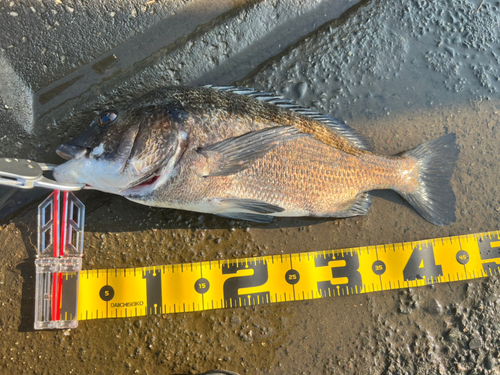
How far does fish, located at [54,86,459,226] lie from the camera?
5.56ft

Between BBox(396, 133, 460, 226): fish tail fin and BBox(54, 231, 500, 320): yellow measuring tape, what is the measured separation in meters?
0.23

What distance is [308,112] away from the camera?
212 centimetres

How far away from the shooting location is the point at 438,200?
229 centimetres

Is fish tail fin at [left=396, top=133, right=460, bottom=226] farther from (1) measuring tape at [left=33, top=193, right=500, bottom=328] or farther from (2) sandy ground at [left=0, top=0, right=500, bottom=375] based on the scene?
(1) measuring tape at [left=33, top=193, right=500, bottom=328]

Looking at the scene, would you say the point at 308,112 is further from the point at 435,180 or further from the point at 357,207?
the point at 435,180

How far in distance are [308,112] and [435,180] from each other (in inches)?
45.4

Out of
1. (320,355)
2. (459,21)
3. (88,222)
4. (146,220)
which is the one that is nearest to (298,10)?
(459,21)

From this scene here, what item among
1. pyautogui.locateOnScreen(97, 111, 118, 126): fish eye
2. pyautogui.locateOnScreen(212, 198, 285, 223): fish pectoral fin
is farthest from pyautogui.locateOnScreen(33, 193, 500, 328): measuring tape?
pyautogui.locateOnScreen(97, 111, 118, 126): fish eye

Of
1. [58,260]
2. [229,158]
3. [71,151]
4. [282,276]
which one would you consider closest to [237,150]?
[229,158]

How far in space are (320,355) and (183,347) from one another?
1040 mm

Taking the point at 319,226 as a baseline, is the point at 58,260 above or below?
below

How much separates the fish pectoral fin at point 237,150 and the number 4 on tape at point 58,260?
1.13 metres

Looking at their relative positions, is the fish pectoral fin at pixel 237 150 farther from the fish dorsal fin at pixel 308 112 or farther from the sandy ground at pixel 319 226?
the sandy ground at pixel 319 226

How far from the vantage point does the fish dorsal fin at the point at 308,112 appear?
2.05m
